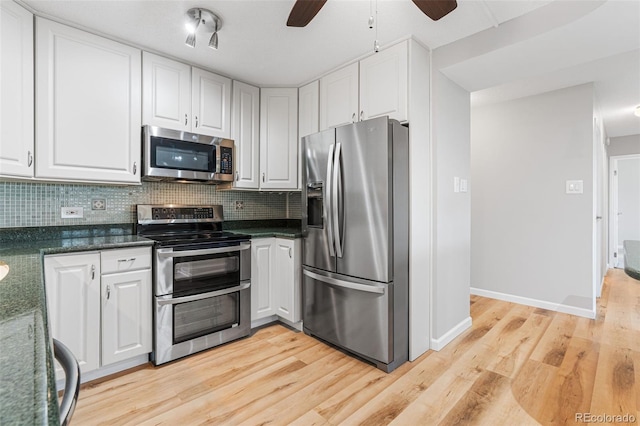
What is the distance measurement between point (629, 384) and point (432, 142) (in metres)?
2.03

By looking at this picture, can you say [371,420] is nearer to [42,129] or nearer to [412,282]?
[412,282]

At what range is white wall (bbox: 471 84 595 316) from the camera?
3254 mm

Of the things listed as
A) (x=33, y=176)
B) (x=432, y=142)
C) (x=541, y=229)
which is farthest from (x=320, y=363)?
(x=541, y=229)

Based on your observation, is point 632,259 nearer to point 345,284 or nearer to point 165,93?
point 345,284

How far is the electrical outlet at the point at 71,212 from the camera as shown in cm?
236

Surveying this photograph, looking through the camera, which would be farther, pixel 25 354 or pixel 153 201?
pixel 153 201

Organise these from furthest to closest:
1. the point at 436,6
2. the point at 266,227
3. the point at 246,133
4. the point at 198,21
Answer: the point at 266,227, the point at 246,133, the point at 198,21, the point at 436,6

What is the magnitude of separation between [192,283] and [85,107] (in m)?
1.43

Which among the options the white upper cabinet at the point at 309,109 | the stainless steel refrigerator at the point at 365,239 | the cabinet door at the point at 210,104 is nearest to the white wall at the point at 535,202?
the stainless steel refrigerator at the point at 365,239

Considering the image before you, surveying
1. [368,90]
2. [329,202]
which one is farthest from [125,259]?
[368,90]

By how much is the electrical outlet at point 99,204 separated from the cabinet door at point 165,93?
0.71 meters

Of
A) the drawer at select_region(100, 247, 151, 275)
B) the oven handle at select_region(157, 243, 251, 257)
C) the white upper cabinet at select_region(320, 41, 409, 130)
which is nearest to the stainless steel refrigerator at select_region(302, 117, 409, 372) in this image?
the white upper cabinet at select_region(320, 41, 409, 130)

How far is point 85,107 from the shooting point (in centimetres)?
219

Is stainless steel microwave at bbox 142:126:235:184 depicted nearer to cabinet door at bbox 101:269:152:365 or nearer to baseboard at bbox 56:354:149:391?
cabinet door at bbox 101:269:152:365
